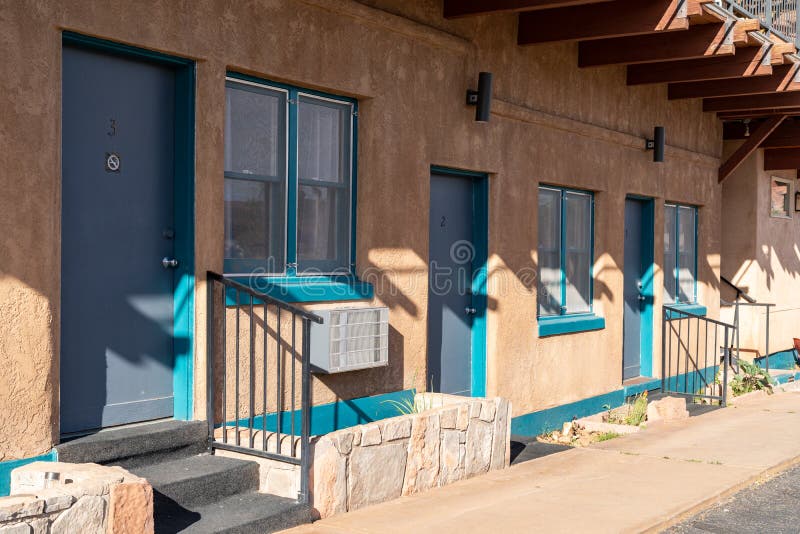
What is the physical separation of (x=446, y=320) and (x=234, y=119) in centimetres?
297

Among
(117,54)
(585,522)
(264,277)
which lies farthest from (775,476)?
(117,54)

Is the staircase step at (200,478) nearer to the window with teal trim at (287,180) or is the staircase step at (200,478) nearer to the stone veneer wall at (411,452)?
the stone veneer wall at (411,452)

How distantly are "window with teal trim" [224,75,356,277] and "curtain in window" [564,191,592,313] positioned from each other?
373cm

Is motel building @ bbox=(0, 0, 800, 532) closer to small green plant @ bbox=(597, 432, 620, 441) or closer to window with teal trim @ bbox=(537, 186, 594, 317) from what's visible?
window with teal trim @ bbox=(537, 186, 594, 317)

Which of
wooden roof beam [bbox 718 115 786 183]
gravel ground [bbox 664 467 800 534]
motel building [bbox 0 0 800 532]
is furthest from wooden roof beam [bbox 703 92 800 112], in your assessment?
gravel ground [bbox 664 467 800 534]

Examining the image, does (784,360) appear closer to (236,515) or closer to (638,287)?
(638,287)

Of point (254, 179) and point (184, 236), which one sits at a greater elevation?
point (254, 179)

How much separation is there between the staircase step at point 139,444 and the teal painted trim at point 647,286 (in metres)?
7.50

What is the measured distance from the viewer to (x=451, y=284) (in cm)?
828

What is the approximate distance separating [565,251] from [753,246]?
18.8 ft

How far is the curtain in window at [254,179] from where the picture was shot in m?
6.05

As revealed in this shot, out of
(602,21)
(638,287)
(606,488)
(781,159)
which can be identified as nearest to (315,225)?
(606,488)

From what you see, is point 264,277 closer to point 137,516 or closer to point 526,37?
point 137,516

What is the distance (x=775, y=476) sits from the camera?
23.8ft
